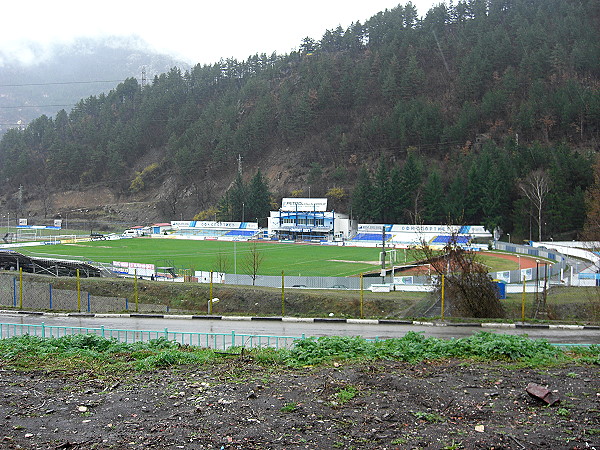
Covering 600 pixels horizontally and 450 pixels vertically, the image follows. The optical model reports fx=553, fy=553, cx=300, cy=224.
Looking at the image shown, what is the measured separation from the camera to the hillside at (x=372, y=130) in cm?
7688

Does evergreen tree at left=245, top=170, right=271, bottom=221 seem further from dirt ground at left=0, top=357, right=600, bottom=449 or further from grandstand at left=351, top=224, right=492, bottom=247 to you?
dirt ground at left=0, top=357, right=600, bottom=449

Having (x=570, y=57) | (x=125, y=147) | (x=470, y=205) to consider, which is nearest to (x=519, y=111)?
(x=570, y=57)

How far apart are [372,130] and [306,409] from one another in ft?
334

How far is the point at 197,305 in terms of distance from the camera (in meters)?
28.7

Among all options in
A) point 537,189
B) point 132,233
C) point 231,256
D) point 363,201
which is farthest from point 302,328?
point 132,233

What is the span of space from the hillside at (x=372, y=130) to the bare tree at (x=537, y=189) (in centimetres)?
66

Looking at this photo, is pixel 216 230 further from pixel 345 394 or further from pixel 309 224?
pixel 345 394

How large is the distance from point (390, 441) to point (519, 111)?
96211 millimetres

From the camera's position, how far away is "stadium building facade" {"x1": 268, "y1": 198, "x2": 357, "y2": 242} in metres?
80.1

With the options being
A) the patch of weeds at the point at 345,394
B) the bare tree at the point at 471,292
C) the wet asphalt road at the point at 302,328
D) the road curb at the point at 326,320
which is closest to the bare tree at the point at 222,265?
the road curb at the point at 326,320

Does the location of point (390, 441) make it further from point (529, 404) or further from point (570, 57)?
point (570, 57)

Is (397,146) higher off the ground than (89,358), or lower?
higher

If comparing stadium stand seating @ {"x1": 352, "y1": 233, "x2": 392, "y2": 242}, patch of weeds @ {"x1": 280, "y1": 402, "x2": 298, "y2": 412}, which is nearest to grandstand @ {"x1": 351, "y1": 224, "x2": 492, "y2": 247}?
stadium stand seating @ {"x1": 352, "y1": 233, "x2": 392, "y2": 242}

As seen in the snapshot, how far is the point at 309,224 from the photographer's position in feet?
268
